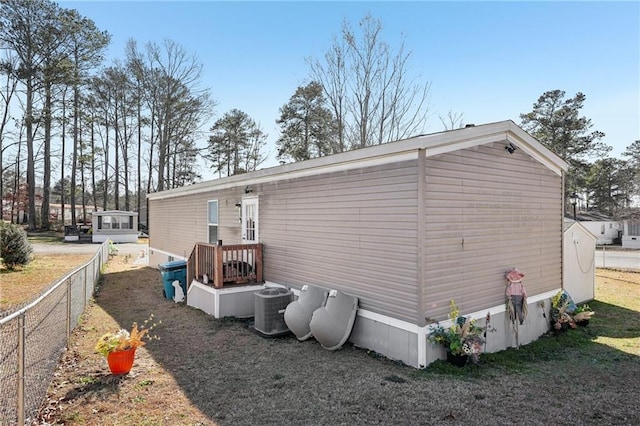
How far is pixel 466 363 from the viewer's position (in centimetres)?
501

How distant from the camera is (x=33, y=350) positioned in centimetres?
454

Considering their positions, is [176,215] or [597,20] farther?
[176,215]

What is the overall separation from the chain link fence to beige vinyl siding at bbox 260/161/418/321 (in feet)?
11.8

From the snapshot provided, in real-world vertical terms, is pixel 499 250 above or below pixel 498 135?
below

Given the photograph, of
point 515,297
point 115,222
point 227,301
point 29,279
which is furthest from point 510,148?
point 115,222

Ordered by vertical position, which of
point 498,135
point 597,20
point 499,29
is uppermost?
point 499,29

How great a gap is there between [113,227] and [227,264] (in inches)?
930

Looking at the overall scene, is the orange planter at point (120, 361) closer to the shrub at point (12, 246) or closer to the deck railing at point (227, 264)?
the deck railing at point (227, 264)

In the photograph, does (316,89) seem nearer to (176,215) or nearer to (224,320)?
(176,215)

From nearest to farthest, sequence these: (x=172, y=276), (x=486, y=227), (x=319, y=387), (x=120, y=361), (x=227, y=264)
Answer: (x=319, y=387) → (x=120, y=361) → (x=486, y=227) → (x=227, y=264) → (x=172, y=276)

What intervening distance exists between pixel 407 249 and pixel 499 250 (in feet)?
6.35

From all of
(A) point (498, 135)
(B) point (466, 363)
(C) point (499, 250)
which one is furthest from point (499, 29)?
(B) point (466, 363)

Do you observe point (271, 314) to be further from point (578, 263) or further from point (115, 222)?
point (115, 222)

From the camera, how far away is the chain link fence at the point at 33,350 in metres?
3.10
